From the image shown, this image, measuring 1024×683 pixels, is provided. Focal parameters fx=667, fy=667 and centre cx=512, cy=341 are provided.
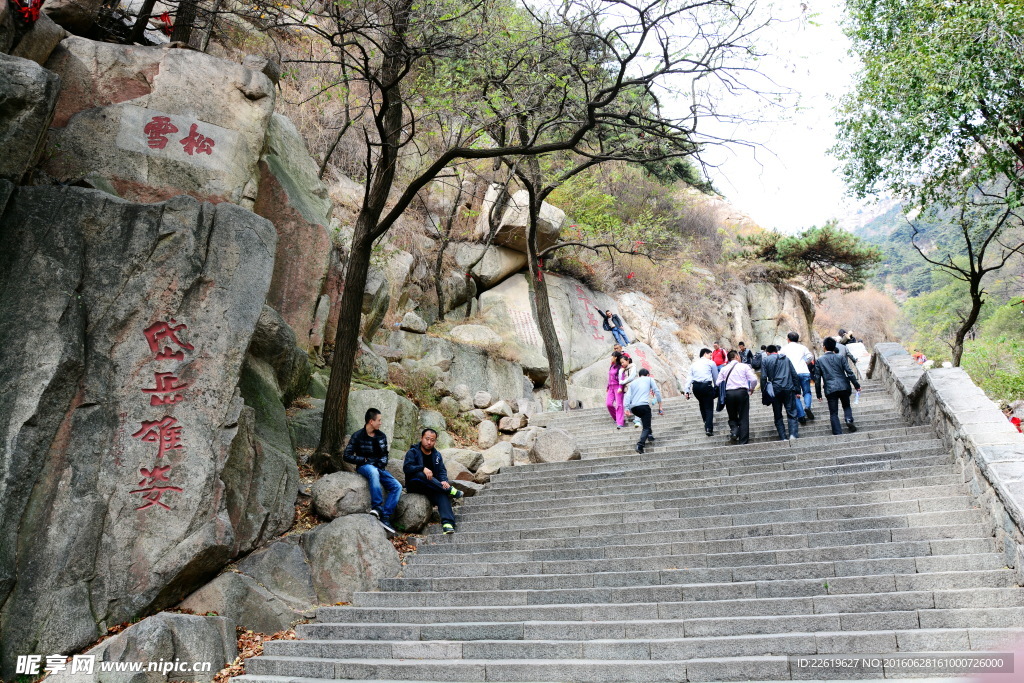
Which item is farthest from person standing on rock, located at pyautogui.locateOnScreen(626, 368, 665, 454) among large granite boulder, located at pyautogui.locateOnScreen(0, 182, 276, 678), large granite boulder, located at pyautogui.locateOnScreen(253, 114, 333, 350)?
large granite boulder, located at pyautogui.locateOnScreen(0, 182, 276, 678)

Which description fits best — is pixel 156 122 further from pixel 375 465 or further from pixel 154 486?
pixel 375 465

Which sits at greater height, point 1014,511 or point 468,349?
point 468,349

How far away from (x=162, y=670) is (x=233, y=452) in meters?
2.26

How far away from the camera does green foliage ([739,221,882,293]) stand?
2512 cm

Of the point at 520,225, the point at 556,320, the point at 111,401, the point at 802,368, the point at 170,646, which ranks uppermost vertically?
the point at 520,225

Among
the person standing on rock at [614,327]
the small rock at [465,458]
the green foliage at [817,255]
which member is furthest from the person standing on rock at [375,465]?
the green foliage at [817,255]

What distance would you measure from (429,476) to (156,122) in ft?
21.2

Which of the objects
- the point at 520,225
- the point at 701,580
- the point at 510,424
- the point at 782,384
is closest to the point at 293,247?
the point at 510,424

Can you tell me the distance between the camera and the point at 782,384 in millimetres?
9352

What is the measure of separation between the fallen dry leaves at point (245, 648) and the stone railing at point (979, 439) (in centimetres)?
629

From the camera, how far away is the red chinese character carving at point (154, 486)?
6305mm

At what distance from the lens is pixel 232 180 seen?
10.0 meters

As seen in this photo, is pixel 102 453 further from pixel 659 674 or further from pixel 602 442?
pixel 602 442

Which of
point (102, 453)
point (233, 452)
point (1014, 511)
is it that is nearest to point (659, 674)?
point (1014, 511)
